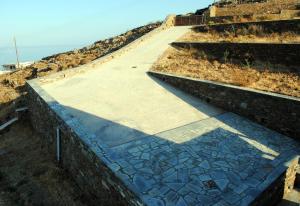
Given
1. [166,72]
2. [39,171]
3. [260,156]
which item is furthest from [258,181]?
[166,72]

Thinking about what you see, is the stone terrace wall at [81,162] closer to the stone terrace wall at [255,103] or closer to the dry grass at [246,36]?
the stone terrace wall at [255,103]

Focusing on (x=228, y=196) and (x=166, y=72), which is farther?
(x=166, y=72)

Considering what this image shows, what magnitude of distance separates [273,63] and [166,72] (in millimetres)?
4467

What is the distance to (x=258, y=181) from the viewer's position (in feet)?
19.8

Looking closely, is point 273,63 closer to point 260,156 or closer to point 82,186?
point 260,156

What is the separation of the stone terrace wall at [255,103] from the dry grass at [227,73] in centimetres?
54

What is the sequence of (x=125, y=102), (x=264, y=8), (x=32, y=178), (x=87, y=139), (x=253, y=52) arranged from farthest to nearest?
1. (x=264, y=8)
2. (x=253, y=52)
3. (x=125, y=102)
4. (x=32, y=178)
5. (x=87, y=139)

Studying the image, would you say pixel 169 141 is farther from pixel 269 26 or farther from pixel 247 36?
pixel 269 26

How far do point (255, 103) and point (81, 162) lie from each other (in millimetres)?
5548

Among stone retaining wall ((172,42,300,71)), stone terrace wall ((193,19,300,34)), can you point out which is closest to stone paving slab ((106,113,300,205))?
stone retaining wall ((172,42,300,71))

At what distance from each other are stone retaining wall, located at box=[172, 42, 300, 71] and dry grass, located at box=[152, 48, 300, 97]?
1.61 feet

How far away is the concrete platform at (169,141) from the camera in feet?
19.1

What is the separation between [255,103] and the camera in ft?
30.1

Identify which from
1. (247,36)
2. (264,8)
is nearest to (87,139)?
(247,36)
